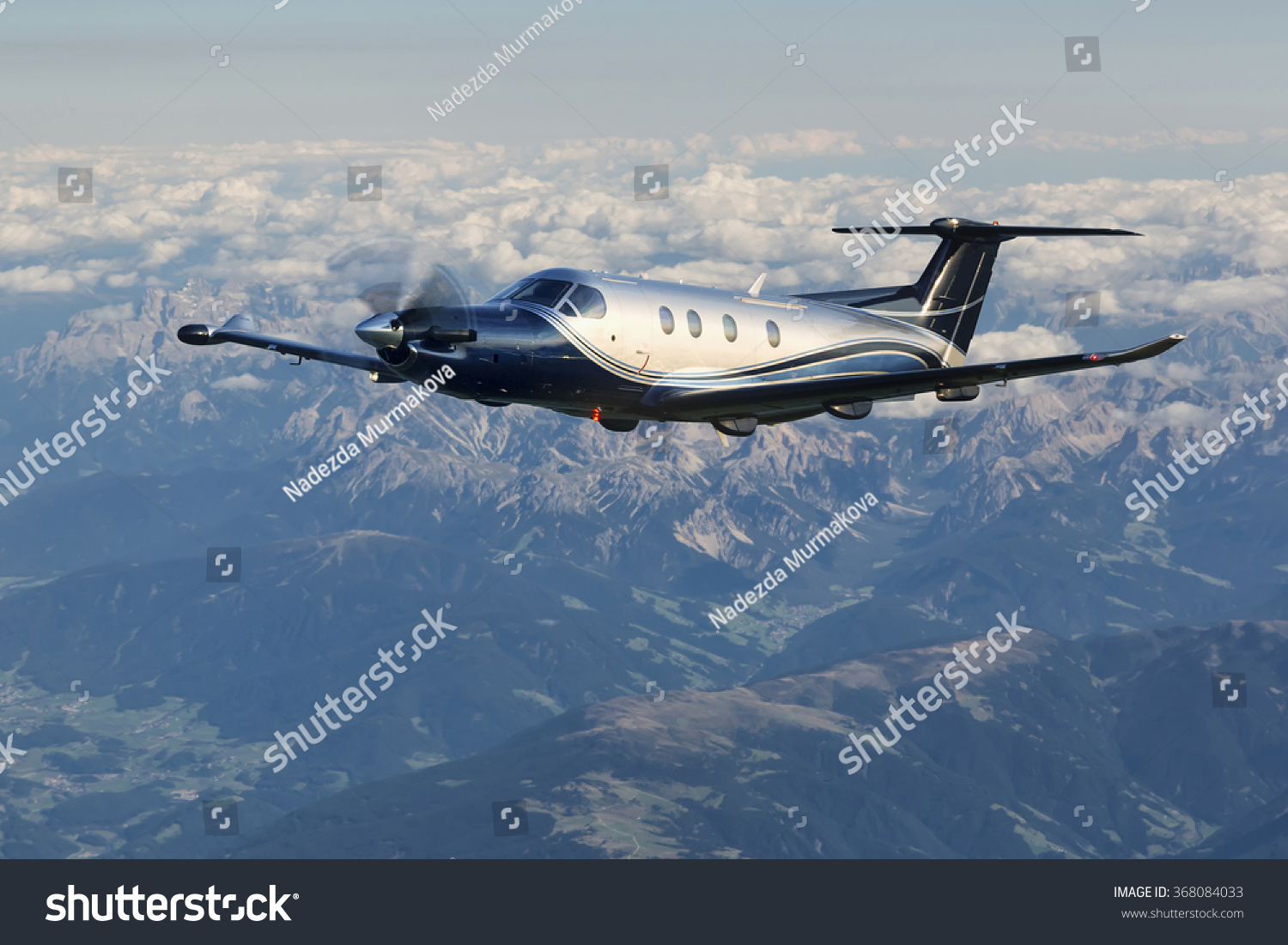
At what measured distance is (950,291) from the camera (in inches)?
2621

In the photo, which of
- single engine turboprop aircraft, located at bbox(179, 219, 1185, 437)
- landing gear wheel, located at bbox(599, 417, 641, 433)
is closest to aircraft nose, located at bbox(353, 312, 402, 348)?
single engine turboprop aircraft, located at bbox(179, 219, 1185, 437)

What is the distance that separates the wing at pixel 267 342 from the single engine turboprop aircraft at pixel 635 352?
0.08 m

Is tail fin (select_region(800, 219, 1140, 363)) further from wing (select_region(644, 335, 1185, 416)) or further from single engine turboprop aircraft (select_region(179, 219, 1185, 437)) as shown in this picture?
wing (select_region(644, 335, 1185, 416))

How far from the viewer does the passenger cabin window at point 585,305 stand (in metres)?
49.2

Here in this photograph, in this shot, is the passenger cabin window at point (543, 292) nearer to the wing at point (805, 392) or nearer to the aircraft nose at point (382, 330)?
the wing at point (805, 392)

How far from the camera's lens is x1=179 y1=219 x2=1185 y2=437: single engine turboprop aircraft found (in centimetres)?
4597

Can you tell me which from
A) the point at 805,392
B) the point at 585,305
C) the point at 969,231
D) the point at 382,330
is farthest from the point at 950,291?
the point at 382,330
